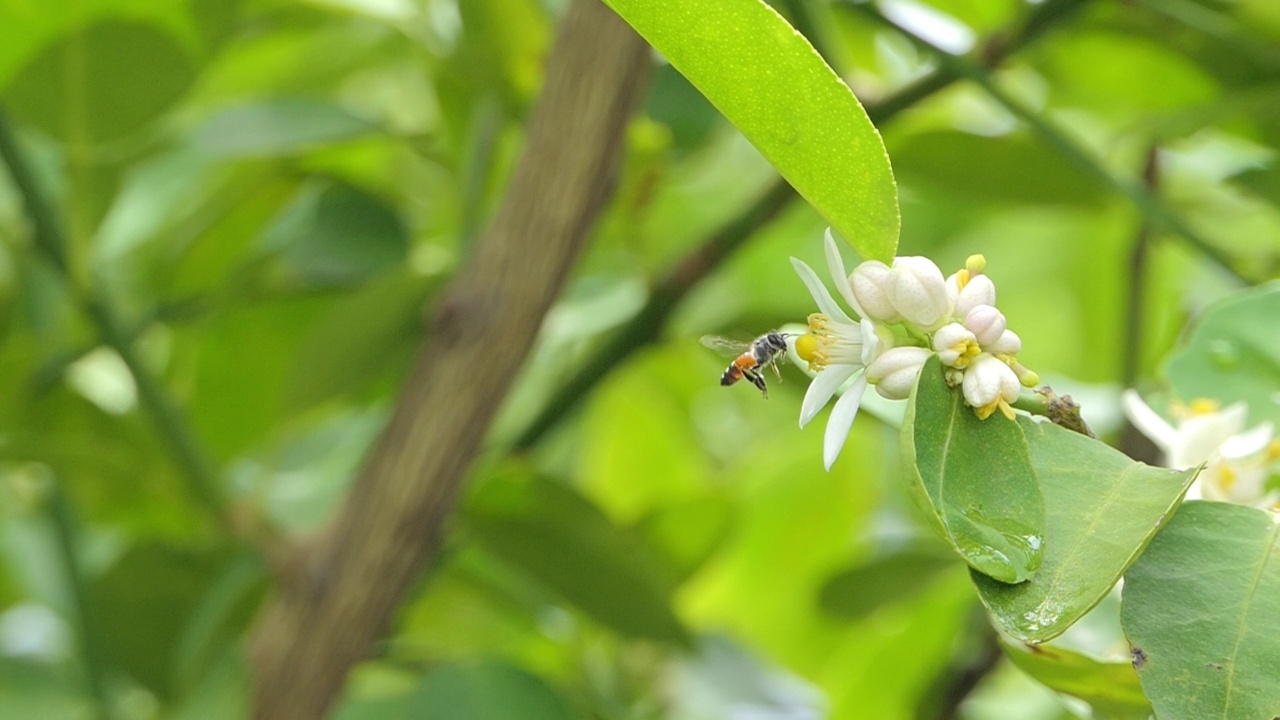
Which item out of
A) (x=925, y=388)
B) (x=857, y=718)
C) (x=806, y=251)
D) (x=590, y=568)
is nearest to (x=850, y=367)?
(x=925, y=388)

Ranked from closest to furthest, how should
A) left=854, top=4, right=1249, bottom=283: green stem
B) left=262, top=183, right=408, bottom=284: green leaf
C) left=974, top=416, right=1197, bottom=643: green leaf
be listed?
left=974, top=416, right=1197, bottom=643: green leaf < left=854, top=4, right=1249, bottom=283: green stem < left=262, top=183, right=408, bottom=284: green leaf

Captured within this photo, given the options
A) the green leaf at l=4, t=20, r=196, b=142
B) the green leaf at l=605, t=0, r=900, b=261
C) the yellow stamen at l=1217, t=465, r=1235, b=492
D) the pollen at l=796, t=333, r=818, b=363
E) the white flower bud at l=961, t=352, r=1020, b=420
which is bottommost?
the yellow stamen at l=1217, t=465, r=1235, b=492

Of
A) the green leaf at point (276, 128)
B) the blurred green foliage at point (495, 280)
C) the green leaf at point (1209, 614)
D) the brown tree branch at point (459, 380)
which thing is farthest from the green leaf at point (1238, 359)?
the green leaf at point (276, 128)

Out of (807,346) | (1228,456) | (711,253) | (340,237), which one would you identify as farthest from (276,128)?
(1228,456)

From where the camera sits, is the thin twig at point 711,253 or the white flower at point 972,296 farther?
the thin twig at point 711,253

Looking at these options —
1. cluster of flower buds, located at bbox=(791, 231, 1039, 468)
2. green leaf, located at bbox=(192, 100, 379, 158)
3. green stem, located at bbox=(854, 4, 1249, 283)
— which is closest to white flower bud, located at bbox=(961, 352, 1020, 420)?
cluster of flower buds, located at bbox=(791, 231, 1039, 468)

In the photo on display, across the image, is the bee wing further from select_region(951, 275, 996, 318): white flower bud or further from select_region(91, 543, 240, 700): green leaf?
select_region(91, 543, 240, 700): green leaf

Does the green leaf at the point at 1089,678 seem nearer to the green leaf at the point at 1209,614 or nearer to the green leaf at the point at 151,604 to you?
the green leaf at the point at 1209,614
